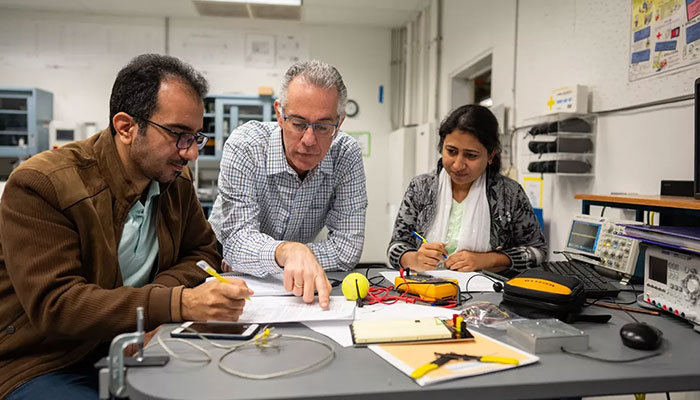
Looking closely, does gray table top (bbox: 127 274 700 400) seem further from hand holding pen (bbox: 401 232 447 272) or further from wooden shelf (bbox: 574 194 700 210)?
hand holding pen (bbox: 401 232 447 272)

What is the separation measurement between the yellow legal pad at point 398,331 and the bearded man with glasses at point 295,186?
0.85 ft

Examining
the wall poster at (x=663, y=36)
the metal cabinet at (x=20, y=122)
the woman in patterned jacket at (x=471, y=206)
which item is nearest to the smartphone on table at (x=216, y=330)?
the woman in patterned jacket at (x=471, y=206)

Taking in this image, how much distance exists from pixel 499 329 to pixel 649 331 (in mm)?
261

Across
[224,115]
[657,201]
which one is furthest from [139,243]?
[224,115]

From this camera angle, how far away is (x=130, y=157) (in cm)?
121

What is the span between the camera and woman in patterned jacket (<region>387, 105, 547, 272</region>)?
189 centimetres

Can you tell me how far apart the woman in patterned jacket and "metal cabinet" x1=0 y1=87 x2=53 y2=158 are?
13.5 ft

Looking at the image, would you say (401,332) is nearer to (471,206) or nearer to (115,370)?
(115,370)

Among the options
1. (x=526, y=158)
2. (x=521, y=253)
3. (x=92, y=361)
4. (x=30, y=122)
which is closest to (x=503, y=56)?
(x=526, y=158)

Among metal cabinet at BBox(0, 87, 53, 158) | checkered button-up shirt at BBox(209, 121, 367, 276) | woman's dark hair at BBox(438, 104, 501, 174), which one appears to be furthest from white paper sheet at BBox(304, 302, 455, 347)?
metal cabinet at BBox(0, 87, 53, 158)

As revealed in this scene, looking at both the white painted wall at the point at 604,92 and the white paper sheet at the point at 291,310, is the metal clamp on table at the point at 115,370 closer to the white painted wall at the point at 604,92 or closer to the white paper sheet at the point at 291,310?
the white paper sheet at the point at 291,310

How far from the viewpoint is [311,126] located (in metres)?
1.36

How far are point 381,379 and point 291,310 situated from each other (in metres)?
0.36

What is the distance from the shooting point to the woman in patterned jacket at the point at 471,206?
1893 millimetres
